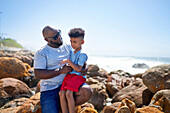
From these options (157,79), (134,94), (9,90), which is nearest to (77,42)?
(9,90)

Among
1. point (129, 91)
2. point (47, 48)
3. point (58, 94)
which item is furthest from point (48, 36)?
point (129, 91)

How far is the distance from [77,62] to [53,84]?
551mm

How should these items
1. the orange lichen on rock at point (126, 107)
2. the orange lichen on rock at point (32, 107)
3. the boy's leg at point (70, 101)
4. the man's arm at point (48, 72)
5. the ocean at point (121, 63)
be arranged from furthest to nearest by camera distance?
the ocean at point (121, 63) < the orange lichen on rock at point (126, 107) < the orange lichen on rock at point (32, 107) < the man's arm at point (48, 72) < the boy's leg at point (70, 101)

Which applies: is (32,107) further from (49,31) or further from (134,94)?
(134,94)

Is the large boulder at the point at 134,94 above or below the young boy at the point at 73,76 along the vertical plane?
below

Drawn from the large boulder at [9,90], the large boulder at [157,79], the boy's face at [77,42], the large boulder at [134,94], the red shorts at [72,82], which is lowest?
the large boulder at [134,94]

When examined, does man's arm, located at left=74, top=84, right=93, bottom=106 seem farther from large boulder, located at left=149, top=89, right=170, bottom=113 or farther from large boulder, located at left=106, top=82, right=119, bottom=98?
large boulder, located at left=106, top=82, right=119, bottom=98

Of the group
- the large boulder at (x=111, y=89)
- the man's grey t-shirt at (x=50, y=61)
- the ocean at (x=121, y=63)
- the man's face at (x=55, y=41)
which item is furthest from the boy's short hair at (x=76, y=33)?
the ocean at (x=121, y=63)

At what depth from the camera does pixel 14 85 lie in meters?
4.17

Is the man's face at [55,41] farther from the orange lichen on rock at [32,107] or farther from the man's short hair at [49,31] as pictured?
the orange lichen on rock at [32,107]

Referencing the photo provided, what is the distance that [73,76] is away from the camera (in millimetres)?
2375

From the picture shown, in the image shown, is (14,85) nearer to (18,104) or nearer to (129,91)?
(18,104)

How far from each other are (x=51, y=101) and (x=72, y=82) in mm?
459

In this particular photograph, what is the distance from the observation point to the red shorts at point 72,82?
2.26 m
